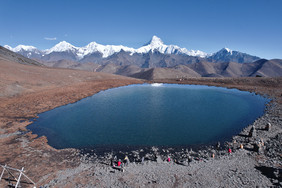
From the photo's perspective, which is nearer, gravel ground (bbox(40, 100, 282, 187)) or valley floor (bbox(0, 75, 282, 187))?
gravel ground (bbox(40, 100, 282, 187))

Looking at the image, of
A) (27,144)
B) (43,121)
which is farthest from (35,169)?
(43,121)

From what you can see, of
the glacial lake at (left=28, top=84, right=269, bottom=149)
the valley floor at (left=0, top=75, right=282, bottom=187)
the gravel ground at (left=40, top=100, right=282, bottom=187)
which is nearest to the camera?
the gravel ground at (left=40, top=100, right=282, bottom=187)

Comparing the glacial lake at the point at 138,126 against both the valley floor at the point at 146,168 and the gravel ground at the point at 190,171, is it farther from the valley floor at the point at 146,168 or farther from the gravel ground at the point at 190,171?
the gravel ground at the point at 190,171

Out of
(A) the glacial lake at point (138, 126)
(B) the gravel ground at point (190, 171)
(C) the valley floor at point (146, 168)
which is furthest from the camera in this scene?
(A) the glacial lake at point (138, 126)

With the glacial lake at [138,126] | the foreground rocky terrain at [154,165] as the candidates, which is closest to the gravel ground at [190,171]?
the foreground rocky terrain at [154,165]

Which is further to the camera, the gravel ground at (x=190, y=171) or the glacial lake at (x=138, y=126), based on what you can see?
the glacial lake at (x=138, y=126)

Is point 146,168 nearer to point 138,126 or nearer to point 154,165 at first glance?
point 154,165

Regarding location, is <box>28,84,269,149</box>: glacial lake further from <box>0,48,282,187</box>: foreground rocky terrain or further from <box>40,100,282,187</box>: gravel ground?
<box>40,100,282,187</box>: gravel ground

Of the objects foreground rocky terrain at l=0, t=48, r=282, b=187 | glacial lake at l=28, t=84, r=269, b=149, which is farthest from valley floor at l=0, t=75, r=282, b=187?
glacial lake at l=28, t=84, r=269, b=149

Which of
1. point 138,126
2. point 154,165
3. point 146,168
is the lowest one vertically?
point 146,168

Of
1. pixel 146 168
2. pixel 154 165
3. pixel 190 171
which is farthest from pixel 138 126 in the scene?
pixel 190 171

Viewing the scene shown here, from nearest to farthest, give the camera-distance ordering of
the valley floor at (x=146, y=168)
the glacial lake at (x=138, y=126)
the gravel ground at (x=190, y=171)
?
1. the gravel ground at (x=190, y=171)
2. the valley floor at (x=146, y=168)
3. the glacial lake at (x=138, y=126)
